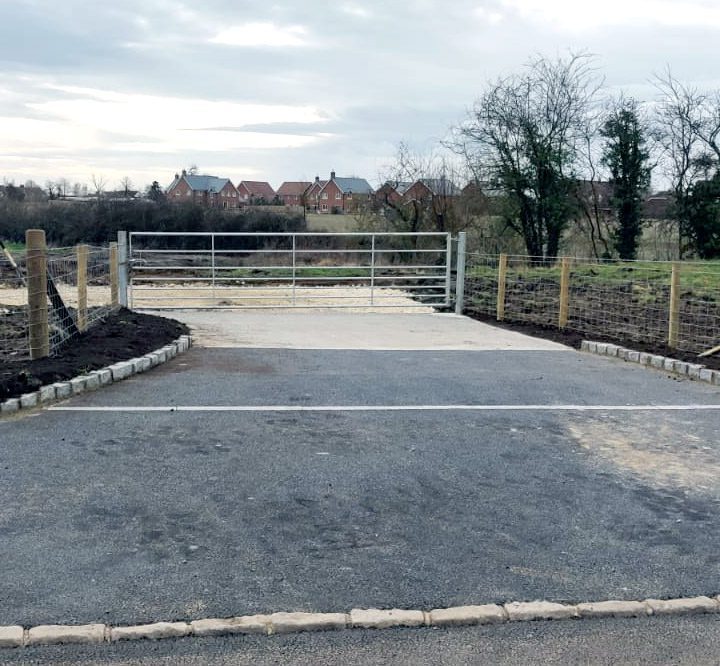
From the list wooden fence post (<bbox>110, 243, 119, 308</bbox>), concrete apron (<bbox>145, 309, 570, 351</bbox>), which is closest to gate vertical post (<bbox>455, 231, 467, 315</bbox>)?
concrete apron (<bbox>145, 309, 570, 351</bbox>)

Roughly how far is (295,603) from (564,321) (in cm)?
940

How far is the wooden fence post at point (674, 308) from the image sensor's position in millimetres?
9469

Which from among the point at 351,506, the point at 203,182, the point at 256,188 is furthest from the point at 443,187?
the point at 256,188

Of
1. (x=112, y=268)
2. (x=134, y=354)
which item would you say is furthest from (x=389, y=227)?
(x=134, y=354)

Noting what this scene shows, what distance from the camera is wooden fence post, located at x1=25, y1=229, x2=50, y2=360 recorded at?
7.54 meters

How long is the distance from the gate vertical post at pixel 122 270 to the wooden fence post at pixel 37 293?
567cm

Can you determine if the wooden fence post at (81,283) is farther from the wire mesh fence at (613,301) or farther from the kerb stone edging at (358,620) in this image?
the kerb stone edging at (358,620)

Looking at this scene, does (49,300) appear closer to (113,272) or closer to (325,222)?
(113,272)

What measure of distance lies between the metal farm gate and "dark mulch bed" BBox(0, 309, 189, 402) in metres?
2.21

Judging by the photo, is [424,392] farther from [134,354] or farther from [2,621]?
[2,621]

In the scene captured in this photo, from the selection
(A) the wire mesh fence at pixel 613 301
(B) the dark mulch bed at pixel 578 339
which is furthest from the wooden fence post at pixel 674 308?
(B) the dark mulch bed at pixel 578 339

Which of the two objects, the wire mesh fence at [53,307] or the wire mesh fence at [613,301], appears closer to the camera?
the wire mesh fence at [53,307]

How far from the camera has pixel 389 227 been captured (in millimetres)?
25000

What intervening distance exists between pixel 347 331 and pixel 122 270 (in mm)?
4273
